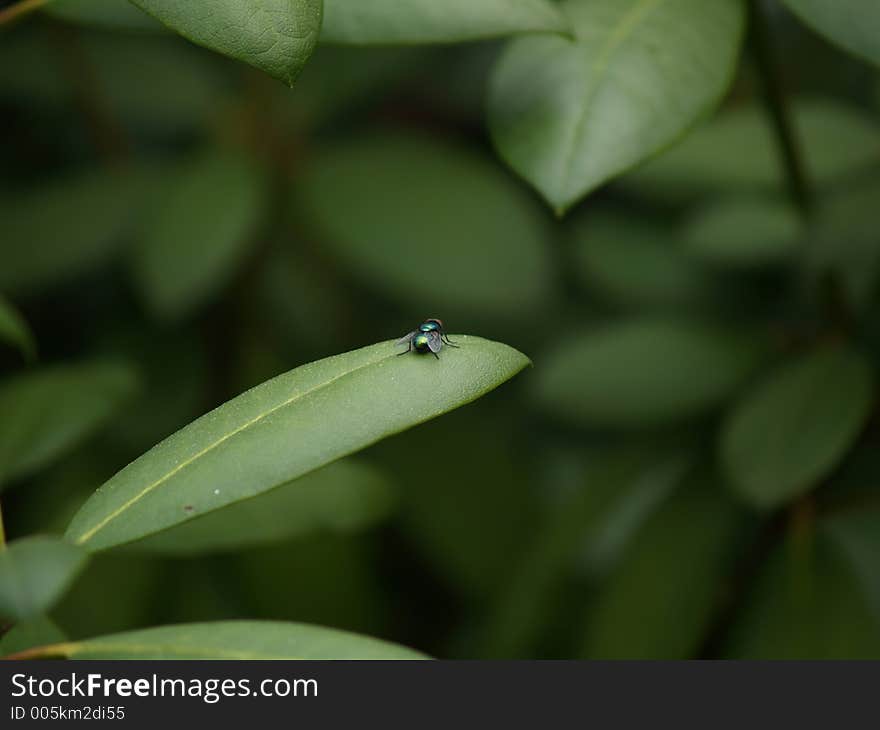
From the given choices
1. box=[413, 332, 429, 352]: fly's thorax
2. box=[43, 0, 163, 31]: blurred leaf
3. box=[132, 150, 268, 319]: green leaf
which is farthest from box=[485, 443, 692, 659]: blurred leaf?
box=[43, 0, 163, 31]: blurred leaf

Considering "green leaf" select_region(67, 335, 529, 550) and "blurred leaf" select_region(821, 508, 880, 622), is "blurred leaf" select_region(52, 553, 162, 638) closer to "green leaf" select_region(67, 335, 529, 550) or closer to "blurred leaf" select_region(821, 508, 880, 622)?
"green leaf" select_region(67, 335, 529, 550)

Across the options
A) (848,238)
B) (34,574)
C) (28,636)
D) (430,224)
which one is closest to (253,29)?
(34,574)

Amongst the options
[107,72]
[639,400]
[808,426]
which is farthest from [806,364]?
[107,72]

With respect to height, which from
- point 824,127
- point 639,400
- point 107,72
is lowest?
point 639,400

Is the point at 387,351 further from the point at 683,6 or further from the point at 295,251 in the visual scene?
the point at 295,251

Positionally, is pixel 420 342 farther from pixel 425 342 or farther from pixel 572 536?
pixel 572 536

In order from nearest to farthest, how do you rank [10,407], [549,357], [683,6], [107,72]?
[683,6] < [10,407] < [549,357] < [107,72]
